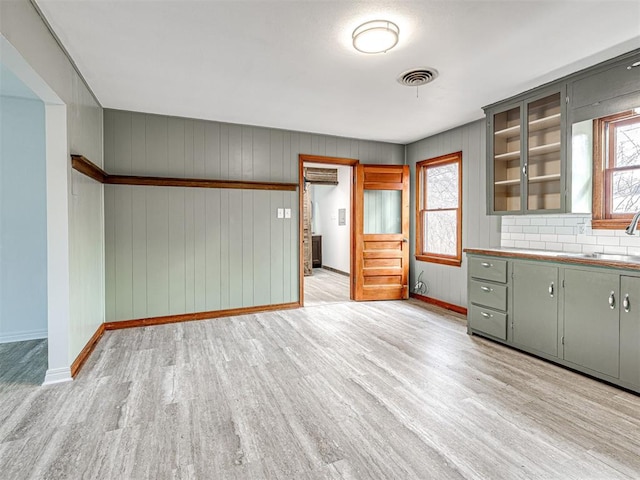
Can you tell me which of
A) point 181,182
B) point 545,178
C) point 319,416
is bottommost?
point 319,416

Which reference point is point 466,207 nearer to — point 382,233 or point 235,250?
point 382,233

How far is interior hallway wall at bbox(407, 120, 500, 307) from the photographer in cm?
422

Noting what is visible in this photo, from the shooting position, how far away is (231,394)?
7.89 ft

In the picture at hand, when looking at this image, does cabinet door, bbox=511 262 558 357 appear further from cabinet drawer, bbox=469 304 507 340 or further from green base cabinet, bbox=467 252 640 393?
cabinet drawer, bbox=469 304 507 340

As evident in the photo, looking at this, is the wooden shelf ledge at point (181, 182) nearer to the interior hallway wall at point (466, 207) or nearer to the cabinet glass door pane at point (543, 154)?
the interior hallway wall at point (466, 207)

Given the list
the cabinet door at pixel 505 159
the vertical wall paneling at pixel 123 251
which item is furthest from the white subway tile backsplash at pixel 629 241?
the vertical wall paneling at pixel 123 251

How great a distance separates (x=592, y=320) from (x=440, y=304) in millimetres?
2334

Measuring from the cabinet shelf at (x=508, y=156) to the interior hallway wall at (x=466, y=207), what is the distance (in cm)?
56

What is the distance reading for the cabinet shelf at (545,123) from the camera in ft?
10.3

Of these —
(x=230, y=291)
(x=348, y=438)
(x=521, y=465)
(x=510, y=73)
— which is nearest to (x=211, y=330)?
(x=230, y=291)

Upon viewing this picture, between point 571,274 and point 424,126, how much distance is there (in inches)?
101

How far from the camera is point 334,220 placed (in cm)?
832

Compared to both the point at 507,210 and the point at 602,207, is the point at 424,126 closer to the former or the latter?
the point at 507,210

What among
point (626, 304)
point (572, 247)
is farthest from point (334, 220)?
point (626, 304)
